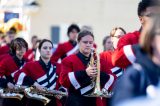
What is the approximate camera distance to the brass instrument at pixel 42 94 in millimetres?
11820

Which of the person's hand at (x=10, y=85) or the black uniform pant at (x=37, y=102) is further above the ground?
the person's hand at (x=10, y=85)

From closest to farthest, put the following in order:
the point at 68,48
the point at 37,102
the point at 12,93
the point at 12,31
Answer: the point at 37,102
the point at 12,93
the point at 68,48
the point at 12,31

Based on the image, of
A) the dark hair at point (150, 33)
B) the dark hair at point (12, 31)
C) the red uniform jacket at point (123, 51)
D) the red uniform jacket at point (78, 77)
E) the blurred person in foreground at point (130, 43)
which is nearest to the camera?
the dark hair at point (150, 33)

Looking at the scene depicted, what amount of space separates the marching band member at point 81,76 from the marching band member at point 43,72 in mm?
1679

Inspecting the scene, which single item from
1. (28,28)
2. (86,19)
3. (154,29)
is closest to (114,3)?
(86,19)

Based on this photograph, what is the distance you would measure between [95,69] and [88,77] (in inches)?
5.8

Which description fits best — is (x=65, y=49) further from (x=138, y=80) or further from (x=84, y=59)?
(x=138, y=80)

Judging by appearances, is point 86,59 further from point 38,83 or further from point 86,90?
point 38,83

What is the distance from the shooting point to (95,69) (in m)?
9.98

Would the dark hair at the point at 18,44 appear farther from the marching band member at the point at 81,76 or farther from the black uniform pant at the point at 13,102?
the marching band member at the point at 81,76

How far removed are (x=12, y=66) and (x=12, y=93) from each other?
21.4 inches

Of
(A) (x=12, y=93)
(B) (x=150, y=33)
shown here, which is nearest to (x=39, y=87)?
(A) (x=12, y=93)

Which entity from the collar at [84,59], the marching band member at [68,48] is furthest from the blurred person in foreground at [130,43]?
the marching band member at [68,48]

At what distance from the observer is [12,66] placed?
13344mm
